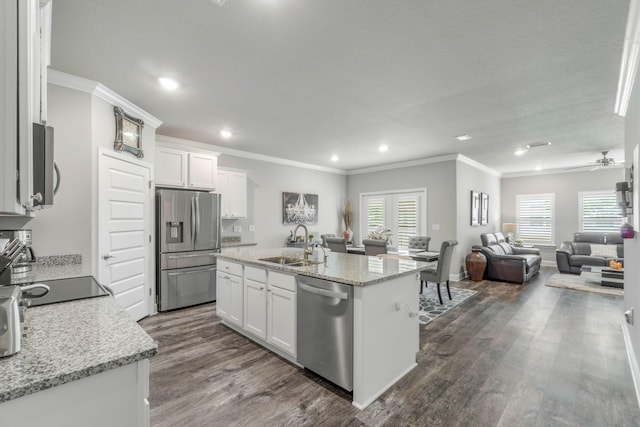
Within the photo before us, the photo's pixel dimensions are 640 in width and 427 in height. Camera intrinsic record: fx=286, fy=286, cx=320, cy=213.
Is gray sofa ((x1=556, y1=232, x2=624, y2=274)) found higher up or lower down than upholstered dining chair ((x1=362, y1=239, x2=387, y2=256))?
lower down

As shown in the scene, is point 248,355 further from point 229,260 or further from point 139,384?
point 139,384

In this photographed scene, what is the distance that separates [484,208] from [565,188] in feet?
8.40

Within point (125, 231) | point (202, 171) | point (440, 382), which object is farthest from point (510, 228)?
point (125, 231)

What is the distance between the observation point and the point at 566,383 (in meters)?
2.34

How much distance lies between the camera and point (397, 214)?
7051 millimetres

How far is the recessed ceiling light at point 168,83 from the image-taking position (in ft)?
9.10

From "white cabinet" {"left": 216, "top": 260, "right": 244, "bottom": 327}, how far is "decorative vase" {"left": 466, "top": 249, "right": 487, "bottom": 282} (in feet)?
16.7

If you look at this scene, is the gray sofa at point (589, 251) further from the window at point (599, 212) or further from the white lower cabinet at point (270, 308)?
the white lower cabinet at point (270, 308)

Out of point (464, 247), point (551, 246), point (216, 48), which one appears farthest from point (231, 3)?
point (551, 246)

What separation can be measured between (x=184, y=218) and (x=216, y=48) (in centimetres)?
259

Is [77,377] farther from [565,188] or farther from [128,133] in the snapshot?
[565,188]

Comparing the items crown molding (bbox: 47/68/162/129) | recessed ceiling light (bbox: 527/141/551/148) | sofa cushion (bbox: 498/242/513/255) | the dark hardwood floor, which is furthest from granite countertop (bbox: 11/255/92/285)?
sofa cushion (bbox: 498/242/513/255)

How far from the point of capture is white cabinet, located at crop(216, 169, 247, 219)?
203 inches

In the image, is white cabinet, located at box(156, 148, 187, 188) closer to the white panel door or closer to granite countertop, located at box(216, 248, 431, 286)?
the white panel door
